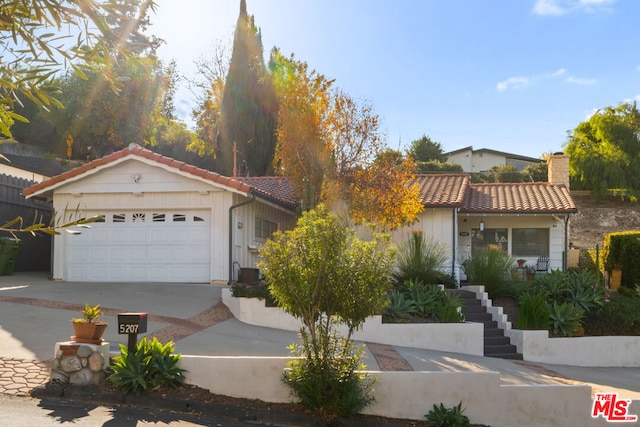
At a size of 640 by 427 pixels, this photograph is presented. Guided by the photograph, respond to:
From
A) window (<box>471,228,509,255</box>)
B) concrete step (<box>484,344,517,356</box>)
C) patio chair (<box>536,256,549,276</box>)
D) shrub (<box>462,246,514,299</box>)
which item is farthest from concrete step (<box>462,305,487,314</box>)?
window (<box>471,228,509,255</box>)

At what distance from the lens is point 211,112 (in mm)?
35719

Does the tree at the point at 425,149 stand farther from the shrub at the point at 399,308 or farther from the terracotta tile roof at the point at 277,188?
the shrub at the point at 399,308

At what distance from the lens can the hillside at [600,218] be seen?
3478 centimetres

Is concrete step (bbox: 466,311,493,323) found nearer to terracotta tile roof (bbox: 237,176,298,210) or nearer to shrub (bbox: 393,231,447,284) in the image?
shrub (bbox: 393,231,447,284)

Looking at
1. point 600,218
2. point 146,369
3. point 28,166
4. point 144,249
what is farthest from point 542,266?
point 28,166

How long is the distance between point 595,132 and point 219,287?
31861 millimetres

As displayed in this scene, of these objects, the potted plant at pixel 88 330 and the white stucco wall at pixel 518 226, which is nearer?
the potted plant at pixel 88 330

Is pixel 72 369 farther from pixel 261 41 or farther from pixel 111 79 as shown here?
pixel 261 41

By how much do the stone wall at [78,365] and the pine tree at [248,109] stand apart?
909 inches

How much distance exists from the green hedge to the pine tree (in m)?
17.8

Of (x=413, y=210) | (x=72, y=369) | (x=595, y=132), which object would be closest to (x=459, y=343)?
(x=413, y=210)

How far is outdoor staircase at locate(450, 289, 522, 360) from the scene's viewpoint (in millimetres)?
14430

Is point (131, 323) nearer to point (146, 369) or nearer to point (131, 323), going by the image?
point (131, 323)
